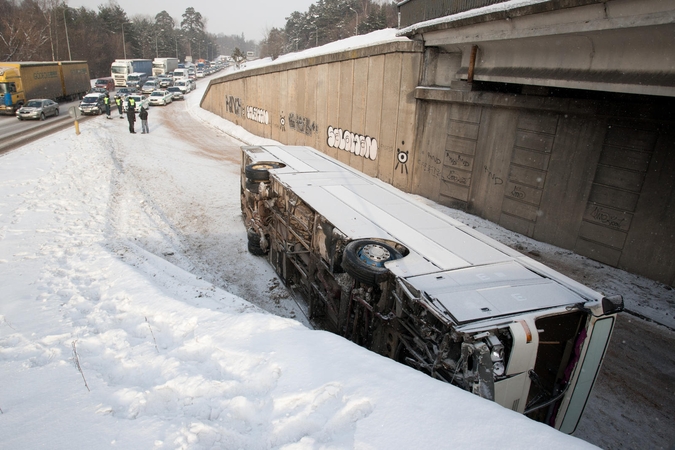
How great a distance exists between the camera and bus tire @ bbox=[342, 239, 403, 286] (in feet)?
17.5

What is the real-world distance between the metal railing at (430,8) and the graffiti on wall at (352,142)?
15.2 feet

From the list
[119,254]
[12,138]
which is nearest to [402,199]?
[119,254]

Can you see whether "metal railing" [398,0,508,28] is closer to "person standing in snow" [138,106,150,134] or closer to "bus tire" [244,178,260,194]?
"bus tire" [244,178,260,194]

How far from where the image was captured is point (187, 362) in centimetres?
451

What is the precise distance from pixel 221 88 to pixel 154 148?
16.1 metres

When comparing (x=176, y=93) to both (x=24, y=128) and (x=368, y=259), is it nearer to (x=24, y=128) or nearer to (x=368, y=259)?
(x=24, y=128)

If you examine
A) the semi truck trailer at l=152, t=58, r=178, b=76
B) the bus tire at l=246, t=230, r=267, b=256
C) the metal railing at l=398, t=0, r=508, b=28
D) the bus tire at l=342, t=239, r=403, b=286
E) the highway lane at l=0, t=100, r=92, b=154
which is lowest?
the bus tire at l=246, t=230, r=267, b=256

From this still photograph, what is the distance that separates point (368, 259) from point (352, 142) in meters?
13.5

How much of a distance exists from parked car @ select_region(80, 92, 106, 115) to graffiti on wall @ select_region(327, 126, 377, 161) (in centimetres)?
2084

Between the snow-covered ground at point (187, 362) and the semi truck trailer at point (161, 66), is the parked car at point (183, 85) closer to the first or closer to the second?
the semi truck trailer at point (161, 66)

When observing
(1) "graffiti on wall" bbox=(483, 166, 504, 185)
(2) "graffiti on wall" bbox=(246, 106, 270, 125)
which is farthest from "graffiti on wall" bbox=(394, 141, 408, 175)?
(2) "graffiti on wall" bbox=(246, 106, 270, 125)

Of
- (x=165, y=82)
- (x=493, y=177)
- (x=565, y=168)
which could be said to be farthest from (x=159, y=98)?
(x=565, y=168)

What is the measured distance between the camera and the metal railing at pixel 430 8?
11867 millimetres

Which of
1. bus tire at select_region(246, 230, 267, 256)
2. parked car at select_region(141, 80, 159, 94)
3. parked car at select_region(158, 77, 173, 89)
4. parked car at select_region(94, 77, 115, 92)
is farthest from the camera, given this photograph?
parked car at select_region(158, 77, 173, 89)
